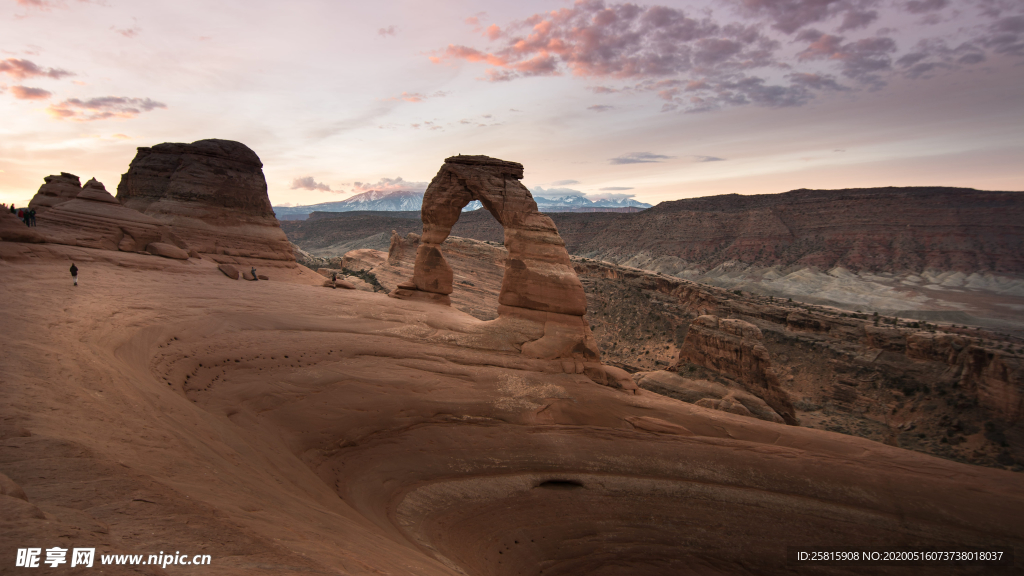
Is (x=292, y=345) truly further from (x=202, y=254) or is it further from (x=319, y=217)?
(x=319, y=217)

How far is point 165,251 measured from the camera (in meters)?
20.1

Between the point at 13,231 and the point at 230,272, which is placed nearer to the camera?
the point at 13,231

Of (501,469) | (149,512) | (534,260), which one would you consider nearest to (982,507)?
(501,469)

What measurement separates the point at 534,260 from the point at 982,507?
11944 mm

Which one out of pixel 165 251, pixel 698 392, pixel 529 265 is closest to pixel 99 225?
pixel 165 251

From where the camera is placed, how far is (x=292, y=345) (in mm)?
12047

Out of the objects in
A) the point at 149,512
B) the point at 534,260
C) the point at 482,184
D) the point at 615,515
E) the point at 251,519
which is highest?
the point at 482,184

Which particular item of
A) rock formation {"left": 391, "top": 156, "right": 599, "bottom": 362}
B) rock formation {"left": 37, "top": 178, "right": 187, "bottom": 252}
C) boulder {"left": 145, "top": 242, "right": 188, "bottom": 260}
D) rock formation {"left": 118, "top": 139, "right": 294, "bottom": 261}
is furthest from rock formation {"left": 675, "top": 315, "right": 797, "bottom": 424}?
rock formation {"left": 118, "top": 139, "right": 294, "bottom": 261}

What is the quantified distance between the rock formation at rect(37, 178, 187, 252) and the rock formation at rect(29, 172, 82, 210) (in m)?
0.76

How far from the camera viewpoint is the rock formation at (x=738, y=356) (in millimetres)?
19344

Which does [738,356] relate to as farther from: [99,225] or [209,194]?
[209,194]

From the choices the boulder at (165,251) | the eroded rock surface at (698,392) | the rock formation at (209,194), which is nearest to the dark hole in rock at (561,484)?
the eroded rock surface at (698,392)

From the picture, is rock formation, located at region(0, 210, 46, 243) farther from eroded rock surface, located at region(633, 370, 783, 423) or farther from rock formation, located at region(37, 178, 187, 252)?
eroded rock surface, located at region(633, 370, 783, 423)

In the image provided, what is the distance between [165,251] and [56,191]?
25.2 ft
